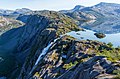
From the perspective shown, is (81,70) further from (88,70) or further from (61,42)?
(61,42)

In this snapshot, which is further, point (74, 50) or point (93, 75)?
point (74, 50)

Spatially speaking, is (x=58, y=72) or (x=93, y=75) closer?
(x=93, y=75)

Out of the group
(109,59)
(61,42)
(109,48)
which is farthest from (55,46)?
(109,59)

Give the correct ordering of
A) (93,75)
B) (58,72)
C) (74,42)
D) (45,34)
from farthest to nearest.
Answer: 1. (45,34)
2. (74,42)
3. (58,72)
4. (93,75)

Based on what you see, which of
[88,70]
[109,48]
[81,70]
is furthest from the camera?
[109,48]

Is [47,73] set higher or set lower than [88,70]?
lower

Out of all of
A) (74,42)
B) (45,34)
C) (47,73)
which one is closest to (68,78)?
(47,73)

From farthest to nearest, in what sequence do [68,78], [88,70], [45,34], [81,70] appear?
[45,34] → [68,78] → [81,70] → [88,70]

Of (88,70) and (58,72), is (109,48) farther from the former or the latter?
(88,70)

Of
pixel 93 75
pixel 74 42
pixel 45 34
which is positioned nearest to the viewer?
pixel 93 75
